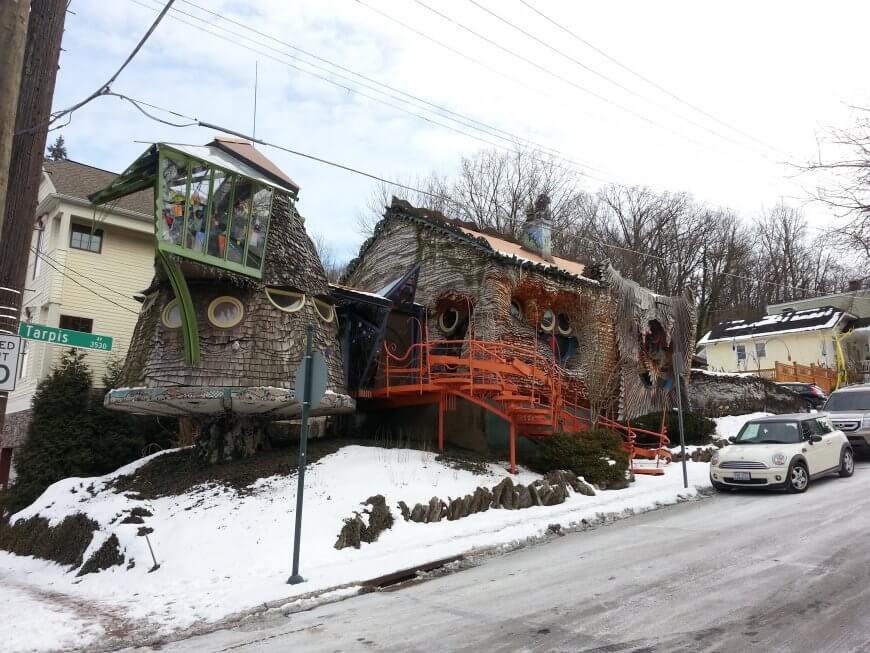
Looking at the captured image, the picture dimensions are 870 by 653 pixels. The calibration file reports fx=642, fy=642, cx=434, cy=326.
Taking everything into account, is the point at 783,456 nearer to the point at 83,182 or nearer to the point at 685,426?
the point at 685,426

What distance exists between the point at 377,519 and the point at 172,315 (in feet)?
20.4

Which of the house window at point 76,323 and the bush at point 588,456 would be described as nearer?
the bush at point 588,456

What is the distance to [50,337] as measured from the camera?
7.42m

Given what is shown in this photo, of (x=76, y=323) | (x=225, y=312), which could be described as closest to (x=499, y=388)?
(x=225, y=312)

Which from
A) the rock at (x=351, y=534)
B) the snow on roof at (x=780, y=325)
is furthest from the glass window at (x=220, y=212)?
the snow on roof at (x=780, y=325)

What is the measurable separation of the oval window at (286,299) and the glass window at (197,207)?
1845 millimetres

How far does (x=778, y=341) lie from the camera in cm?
3950

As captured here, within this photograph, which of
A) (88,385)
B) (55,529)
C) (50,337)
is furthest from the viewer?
(88,385)

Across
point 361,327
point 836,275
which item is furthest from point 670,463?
point 836,275

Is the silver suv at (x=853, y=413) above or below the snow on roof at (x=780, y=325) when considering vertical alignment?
below

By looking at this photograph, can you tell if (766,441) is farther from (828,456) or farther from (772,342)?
(772,342)

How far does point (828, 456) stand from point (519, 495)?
702 cm

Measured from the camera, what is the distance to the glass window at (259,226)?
12656 millimetres

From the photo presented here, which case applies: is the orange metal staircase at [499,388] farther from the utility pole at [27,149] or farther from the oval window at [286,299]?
the utility pole at [27,149]
